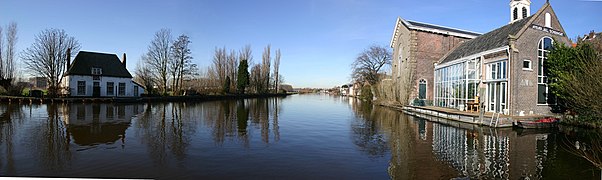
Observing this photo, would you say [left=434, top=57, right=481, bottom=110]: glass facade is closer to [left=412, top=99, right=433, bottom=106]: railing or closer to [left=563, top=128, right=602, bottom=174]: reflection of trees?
[left=412, top=99, right=433, bottom=106]: railing

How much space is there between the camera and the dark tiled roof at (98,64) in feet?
92.3

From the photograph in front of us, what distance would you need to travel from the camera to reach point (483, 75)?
52.9ft

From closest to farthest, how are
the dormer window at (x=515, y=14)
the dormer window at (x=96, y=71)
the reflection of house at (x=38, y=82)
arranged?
the dormer window at (x=515, y=14) → the reflection of house at (x=38, y=82) → the dormer window at (x=96, y=71)

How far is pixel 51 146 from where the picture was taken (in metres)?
6.99

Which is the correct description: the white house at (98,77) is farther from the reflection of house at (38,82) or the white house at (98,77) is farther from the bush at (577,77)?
the bush at (577,77)

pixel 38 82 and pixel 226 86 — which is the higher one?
pixel 38 82

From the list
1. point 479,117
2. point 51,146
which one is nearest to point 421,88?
point 479,117

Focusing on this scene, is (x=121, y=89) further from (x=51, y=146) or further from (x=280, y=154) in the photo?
(x=280, y=154)

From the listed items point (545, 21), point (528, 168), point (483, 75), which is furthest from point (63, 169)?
point (545, 21)

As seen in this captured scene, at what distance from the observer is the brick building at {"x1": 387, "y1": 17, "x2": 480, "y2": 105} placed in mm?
23938

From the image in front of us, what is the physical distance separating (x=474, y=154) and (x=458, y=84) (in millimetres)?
12490

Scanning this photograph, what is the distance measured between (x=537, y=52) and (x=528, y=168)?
11580 millimetres

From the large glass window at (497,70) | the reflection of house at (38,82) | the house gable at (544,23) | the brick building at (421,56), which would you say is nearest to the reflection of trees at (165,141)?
the large glass window at (497,70)

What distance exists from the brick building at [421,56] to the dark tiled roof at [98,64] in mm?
26473
